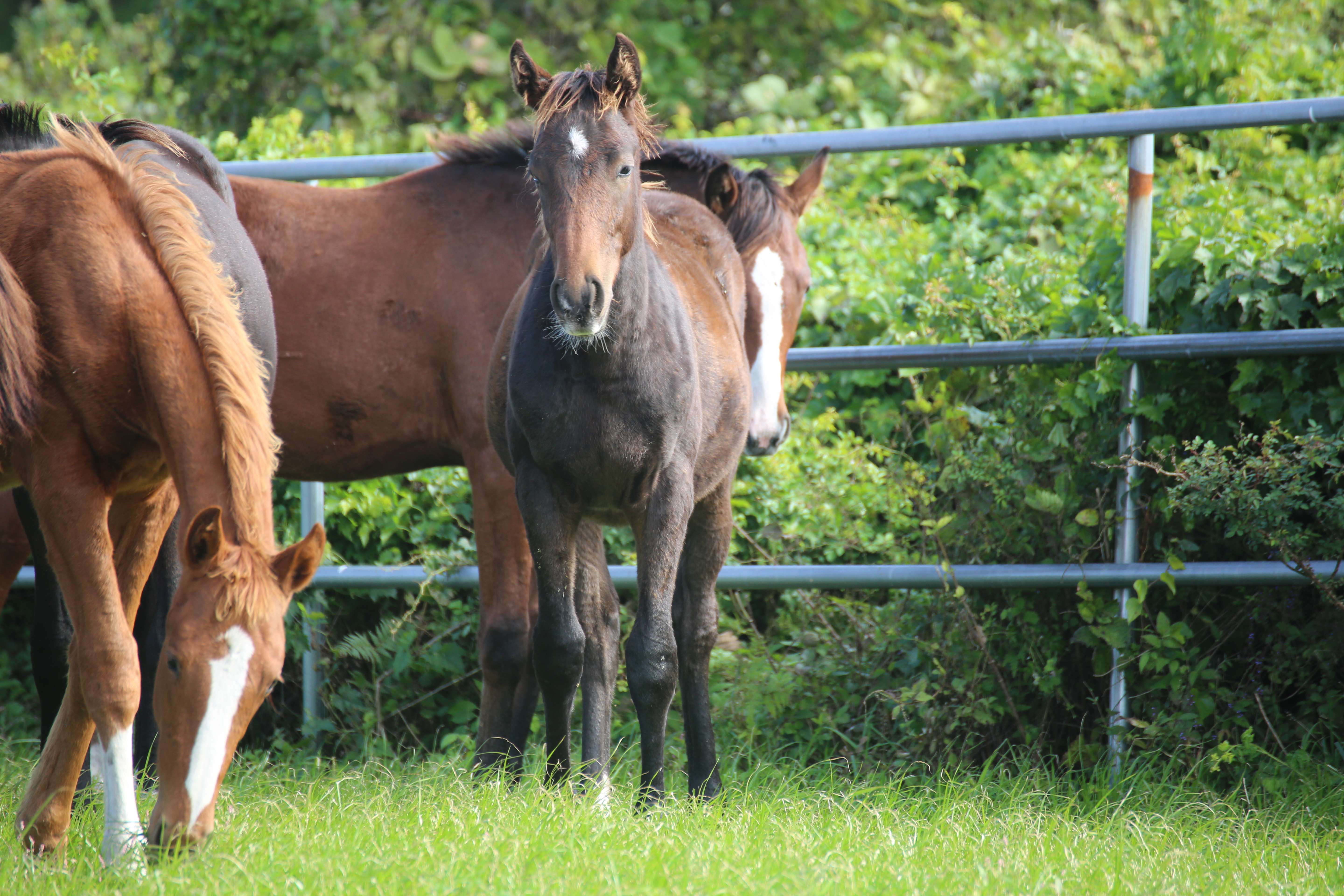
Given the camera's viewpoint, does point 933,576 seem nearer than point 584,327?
No

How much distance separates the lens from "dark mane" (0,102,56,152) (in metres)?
3.71

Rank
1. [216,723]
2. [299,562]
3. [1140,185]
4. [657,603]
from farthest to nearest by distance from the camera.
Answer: [1140,185] → [657,603] → [299,562] → [216,723]

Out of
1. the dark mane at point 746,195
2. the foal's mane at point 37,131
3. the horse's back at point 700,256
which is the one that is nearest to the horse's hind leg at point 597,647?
the horse's back at point 700,256

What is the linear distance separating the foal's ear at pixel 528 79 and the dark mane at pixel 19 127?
5.39 feet

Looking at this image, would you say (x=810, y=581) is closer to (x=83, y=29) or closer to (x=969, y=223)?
(x=969, y=223)

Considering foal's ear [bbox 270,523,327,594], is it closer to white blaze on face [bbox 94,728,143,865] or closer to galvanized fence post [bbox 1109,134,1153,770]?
white blaze on face [bbox 94,728,143,865]

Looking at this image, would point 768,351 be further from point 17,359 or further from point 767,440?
point 17,359

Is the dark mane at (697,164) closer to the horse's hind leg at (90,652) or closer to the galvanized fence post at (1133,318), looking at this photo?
the galvanized fence post at (1133,318)

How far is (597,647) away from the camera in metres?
3.52

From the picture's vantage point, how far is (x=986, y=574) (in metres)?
3.90

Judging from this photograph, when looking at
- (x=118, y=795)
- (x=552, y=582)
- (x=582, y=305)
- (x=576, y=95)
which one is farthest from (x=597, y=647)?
(x=576, y=95)

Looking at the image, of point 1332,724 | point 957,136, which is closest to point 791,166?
point 957,136

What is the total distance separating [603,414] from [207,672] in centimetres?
116

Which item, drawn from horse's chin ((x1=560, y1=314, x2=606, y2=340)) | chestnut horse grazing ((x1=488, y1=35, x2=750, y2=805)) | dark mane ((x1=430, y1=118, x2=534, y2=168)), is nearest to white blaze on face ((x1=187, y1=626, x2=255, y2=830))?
chestnut horse grazing ((x1=488, y1=35, x2=750, y2=805))
